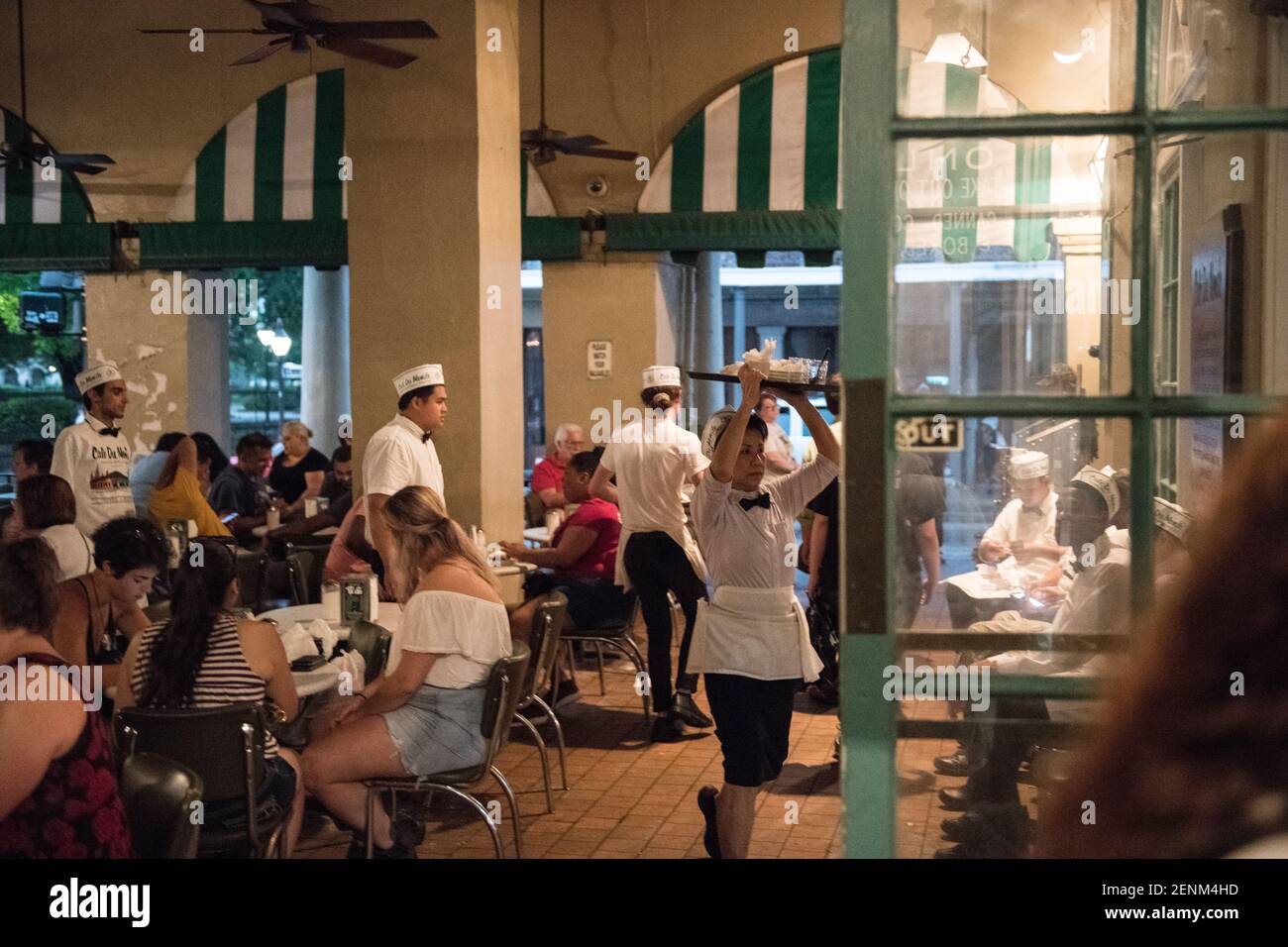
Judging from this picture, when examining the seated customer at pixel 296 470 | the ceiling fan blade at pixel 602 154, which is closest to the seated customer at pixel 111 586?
the seated customer at pixel 296 470

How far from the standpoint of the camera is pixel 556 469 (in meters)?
9.49

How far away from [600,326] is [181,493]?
4194 mm

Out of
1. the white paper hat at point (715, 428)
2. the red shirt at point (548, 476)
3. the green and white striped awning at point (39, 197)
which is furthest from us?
the green and white striped awning at point (39, 197)

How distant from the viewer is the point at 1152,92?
181 centimetres

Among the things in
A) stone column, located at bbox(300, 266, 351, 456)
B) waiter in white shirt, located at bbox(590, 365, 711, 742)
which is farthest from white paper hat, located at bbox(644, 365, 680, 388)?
stone column, located at bbox(300, 266, 351, 456)

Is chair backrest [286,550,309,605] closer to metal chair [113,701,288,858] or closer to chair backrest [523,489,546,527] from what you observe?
chair backrest [523,489,546,527]

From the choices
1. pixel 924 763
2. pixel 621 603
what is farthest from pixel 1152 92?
pixel 621 603

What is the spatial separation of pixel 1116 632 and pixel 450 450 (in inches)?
230

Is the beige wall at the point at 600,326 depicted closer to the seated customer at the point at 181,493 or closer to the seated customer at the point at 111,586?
the seated customer at the point at 181,493

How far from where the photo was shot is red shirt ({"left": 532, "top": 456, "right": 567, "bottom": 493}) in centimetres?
944

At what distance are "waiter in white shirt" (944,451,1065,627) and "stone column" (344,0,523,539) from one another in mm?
5412

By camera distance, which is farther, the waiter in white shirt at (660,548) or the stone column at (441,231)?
the stone column at (441,231)

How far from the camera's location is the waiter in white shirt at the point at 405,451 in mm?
6105

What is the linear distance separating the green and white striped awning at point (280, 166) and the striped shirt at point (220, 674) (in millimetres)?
7228
